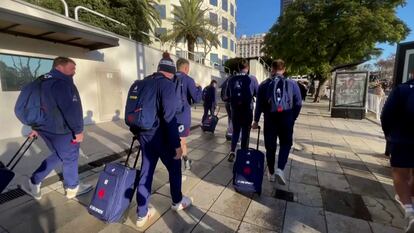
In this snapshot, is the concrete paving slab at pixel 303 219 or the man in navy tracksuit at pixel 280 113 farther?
the man in navy tracksuit at pixel 280 113

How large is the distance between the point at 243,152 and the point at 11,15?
476 centimetres

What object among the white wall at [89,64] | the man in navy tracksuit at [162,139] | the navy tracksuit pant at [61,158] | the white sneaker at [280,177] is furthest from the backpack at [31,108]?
the white wall at [89,64]

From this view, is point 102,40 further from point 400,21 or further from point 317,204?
point 400,21

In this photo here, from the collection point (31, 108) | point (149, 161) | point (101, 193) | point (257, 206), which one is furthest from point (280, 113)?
point (31, 108)

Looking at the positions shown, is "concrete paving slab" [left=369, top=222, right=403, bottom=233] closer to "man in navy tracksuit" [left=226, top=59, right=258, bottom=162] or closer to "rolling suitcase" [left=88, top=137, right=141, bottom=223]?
"man in navy tracksuit" [left=226, top=59, right=258, bottom=162]

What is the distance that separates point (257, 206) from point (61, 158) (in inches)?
95.9

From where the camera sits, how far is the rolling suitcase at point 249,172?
3004mm

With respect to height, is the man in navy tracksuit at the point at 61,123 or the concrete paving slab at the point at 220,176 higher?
the man in navy tracksuit at the point at 61,123

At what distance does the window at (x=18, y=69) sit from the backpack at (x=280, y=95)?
19.6ft

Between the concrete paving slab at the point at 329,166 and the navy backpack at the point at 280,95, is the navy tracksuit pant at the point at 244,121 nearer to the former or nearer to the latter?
the navy backpack at the point at 280,95

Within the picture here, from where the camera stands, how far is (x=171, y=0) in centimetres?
2973

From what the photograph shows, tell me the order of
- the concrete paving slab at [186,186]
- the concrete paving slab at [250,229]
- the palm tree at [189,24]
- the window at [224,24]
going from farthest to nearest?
the window at [224,24] < the palm tree at [189,24] < the concrete paving slab at [186,186] < the concrete paving slab at [250,229]

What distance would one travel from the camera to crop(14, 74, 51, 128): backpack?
2.52 m

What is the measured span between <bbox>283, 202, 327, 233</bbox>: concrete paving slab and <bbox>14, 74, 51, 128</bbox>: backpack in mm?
2899
